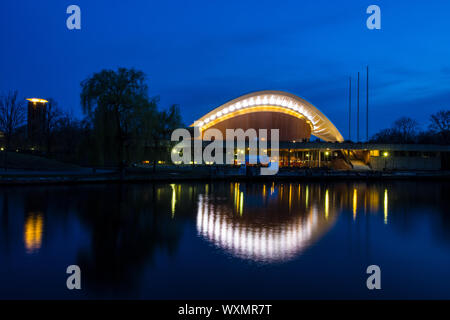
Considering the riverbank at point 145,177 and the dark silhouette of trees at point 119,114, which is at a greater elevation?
the dark silhouette of trees at point 119,114

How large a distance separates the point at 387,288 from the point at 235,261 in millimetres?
3175

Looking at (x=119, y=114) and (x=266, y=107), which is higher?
(x=266, y=107)

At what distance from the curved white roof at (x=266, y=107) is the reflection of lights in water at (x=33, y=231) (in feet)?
125

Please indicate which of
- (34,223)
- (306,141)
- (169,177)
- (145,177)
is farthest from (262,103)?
(34,223)

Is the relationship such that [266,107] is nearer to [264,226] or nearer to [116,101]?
[116,101]

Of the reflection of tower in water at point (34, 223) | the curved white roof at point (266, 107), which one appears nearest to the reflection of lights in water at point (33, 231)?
the reflection of tower in water at point (34, 223)

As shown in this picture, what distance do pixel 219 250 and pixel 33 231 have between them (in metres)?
5.96

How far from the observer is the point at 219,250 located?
8328 millimetres

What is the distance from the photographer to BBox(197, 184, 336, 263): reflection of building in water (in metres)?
8.40

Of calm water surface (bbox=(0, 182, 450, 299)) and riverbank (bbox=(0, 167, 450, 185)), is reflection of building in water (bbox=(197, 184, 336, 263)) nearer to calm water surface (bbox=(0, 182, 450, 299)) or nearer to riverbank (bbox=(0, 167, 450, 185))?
calm water surface (bbox=(0, 182, 450, 299))

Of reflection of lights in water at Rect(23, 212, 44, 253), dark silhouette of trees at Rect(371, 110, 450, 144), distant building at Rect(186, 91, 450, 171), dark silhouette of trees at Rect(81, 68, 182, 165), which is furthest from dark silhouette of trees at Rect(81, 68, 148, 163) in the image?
dark silhouette of trees at Rect(371, 110, 450, 144)

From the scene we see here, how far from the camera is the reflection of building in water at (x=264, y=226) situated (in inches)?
331

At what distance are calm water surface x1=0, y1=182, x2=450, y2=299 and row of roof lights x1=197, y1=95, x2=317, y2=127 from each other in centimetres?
3502

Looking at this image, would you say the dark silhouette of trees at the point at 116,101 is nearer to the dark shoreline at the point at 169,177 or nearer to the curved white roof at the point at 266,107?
the dark shoreline at the point at 169,177
